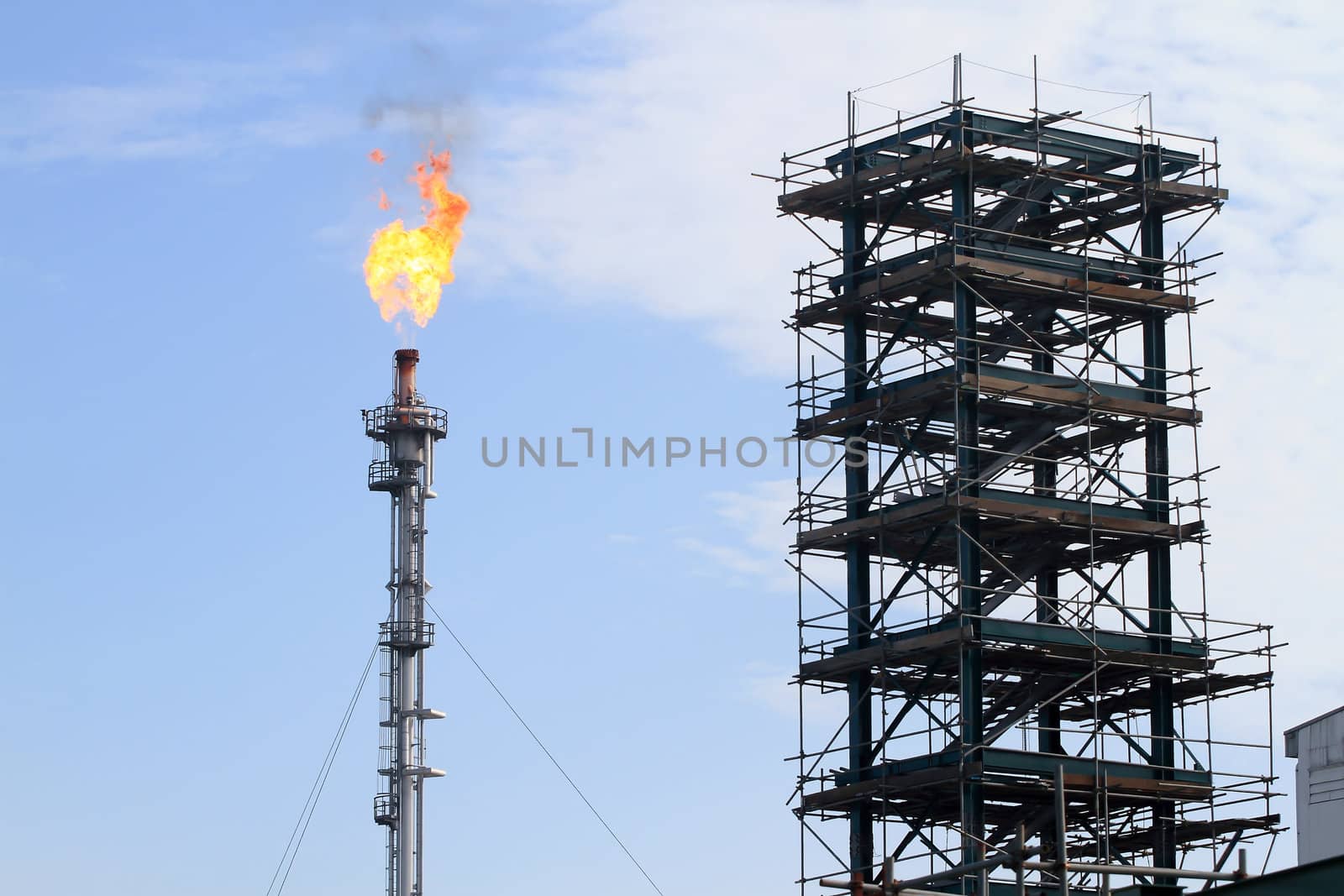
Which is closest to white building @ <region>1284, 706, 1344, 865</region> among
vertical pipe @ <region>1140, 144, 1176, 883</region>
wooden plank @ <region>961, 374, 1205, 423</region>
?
vertical pipe @ <region>1140, 144, 1176, 883</region>

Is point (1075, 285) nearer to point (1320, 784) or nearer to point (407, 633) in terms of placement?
point (1320, 784)

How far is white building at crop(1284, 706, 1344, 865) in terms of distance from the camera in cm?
7075

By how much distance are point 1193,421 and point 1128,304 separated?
3416 millimetres

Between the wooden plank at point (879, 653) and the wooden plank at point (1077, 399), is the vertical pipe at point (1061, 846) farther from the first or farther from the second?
the wooden plank at point (1077, 399)

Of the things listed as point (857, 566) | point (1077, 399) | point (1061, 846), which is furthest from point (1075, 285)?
point (1061, 846)

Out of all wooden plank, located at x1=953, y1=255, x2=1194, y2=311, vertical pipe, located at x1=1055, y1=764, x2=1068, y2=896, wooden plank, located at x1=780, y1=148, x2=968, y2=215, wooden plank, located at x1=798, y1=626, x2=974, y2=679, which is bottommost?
vertical pipe, located at x1=1055, y1=764, x2=1068, y2=896

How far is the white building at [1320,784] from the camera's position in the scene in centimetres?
7075

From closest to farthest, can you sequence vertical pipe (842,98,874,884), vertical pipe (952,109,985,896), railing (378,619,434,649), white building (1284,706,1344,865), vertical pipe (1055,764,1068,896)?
vertical pipe (1055,764,1068,896)
vertical pipe (952,109,985,896)
vertical pipe (842,98,874,884)
white building (1284,706,1344,865)
railing (378,619,434,649)

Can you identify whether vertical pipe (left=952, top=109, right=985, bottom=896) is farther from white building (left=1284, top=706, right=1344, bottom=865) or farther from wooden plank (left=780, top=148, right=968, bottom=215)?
white building (left=1284, top=706, right=1344, bottom=865)

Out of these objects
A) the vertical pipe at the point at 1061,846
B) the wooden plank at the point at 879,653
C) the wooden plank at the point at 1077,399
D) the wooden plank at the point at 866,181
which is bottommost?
the vertical pipe at the point at 1061,846

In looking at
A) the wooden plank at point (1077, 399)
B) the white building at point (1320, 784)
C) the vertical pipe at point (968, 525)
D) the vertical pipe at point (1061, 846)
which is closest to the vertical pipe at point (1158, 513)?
the wooden plank at point (1077, 399)

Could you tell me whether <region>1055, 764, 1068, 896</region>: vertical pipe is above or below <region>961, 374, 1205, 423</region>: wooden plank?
below

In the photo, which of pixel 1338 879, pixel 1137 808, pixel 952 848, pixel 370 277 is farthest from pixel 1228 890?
pixel 370 277

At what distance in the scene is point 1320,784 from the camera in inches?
2825
